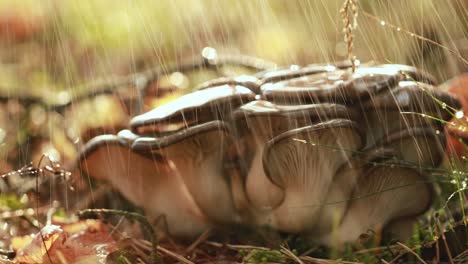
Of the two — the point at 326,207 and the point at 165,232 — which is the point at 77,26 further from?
the point at 326,207

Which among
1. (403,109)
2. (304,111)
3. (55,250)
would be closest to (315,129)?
(304,111)

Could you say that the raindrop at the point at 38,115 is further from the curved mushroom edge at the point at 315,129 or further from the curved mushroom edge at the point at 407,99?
the curved mushroom edge at the point at 407,99

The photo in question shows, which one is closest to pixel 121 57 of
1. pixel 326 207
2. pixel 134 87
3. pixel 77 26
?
pixel 77 26

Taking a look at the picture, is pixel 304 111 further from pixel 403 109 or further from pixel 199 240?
pixel 199 240

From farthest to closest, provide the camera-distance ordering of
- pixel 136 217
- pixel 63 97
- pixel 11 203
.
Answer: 1. pixel 63 97
2. pixel 11 203
3. pixel 136 217

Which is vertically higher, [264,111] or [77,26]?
[77,26]

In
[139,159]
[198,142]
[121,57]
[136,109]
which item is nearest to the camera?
[198,142]

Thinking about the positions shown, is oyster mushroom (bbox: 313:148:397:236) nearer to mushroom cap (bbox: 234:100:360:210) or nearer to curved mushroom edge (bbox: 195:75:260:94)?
mushroom cap (bbox: 234:100:360:210)

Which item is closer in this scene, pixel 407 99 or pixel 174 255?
pixel 407 99
